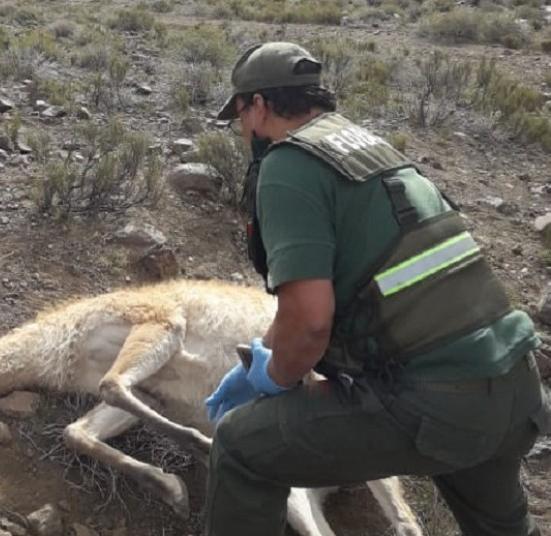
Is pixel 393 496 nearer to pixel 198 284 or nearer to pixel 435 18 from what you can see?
pixel 198 284

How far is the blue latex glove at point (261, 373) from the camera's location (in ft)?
9.94

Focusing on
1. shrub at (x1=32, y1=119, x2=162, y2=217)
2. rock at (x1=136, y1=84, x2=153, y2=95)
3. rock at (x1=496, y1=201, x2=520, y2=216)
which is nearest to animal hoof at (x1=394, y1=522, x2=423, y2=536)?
shrub at (x1=32, y1=119, x2=162, y2=217)

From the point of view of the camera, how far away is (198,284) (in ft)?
18.2

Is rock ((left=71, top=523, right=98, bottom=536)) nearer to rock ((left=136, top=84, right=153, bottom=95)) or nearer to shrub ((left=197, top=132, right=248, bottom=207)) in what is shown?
shrub ((left=197, top=132, right=248, bottom=207))

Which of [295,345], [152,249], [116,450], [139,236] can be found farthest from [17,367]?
[295,345]

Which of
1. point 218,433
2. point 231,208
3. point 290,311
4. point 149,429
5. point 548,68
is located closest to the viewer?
point 290,311

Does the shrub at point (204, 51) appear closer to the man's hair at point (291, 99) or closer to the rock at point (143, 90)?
the rock at point (143, 90)

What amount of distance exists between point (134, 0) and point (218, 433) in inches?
1029

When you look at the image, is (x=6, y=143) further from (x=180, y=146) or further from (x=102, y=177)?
(x=180, y=146)

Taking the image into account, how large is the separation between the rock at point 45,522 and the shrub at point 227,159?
414cm

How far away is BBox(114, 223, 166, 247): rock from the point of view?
6934 millimetres

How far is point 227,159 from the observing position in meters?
8.12

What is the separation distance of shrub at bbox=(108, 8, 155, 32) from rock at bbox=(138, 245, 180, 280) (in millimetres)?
12884

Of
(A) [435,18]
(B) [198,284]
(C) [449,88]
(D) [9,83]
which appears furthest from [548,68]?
(B) [198,284]
